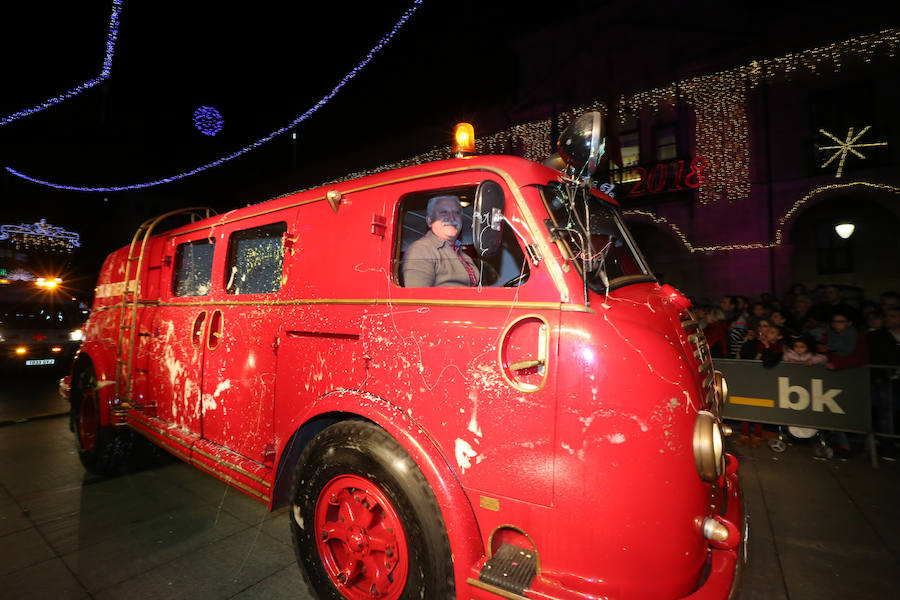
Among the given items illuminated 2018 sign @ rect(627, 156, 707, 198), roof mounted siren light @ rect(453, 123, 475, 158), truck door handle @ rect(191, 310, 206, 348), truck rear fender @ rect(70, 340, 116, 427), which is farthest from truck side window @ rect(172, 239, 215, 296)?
illuminated 2018 sign @ rect(627, 156, 707, 198)

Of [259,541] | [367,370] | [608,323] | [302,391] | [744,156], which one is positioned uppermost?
[744,156]

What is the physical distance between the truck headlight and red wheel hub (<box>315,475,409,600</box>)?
4.19ft

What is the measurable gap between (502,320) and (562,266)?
13.3 inches

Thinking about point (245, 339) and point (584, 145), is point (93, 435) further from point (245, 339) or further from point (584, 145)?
point (584, 145)

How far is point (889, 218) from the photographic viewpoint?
34.8ft

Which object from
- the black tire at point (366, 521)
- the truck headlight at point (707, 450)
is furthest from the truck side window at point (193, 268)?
the truck headlight at point (707, 450)

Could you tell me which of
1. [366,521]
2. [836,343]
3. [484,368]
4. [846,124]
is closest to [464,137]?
[484,368]

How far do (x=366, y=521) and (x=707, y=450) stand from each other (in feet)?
5.02

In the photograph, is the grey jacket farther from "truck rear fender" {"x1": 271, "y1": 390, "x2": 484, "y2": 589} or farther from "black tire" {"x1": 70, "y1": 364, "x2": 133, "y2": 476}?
"black tire" {"x1": 70, "y1": 364, "x2": 133, "y2": 476}

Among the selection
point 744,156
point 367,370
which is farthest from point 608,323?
point 744,156

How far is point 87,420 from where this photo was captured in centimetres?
451

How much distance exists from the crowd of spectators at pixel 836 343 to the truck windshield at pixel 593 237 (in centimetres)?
394

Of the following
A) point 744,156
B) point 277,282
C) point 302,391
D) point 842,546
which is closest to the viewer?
point 302,391

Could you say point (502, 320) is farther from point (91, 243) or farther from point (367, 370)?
point (91, 243)
